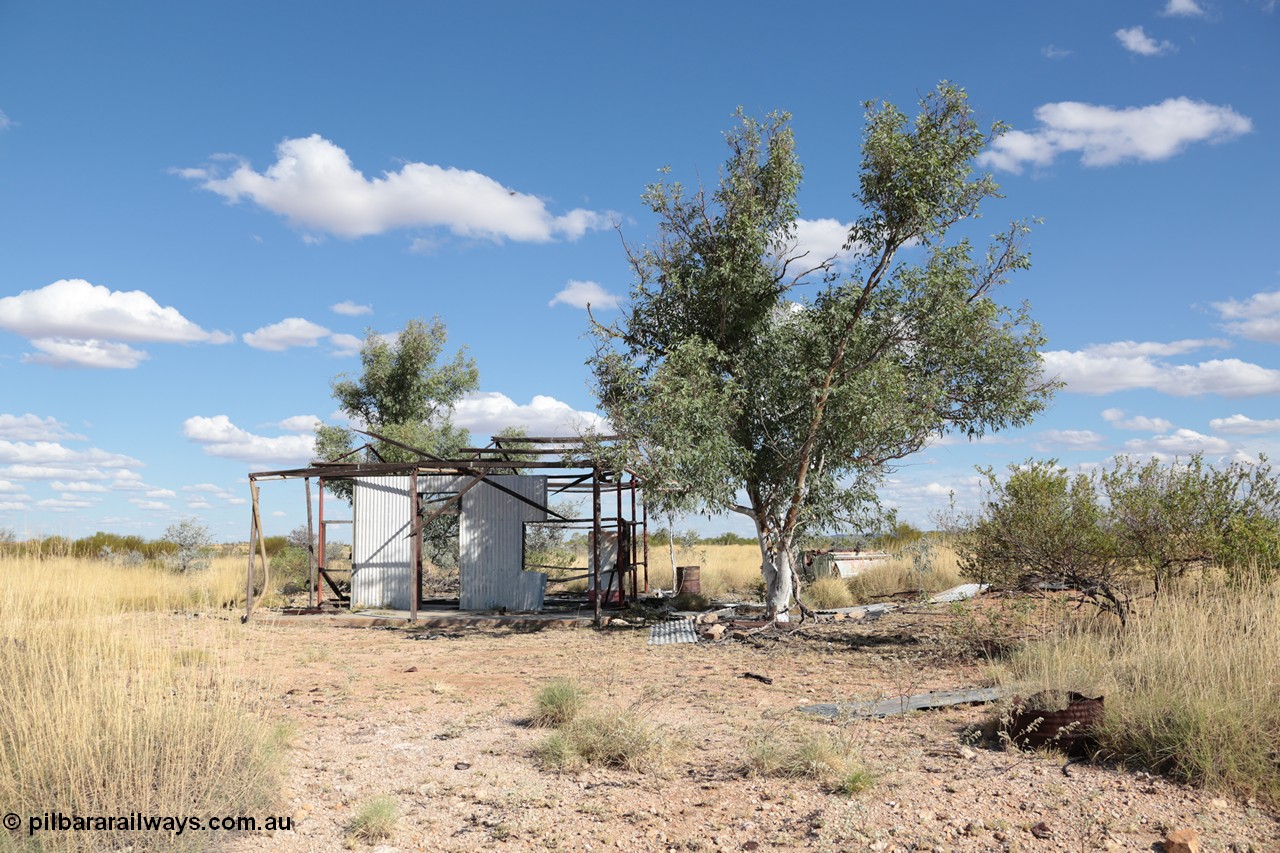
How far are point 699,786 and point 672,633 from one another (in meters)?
9.57

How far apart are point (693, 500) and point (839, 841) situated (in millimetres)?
10335

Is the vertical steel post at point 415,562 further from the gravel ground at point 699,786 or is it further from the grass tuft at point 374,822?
the grass tuft at point 374,822

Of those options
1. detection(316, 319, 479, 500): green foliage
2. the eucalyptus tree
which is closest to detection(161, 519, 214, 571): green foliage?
detection(316, 319, 479, 500): green foliage

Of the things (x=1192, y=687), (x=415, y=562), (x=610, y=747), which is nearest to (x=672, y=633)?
(x=415, y=562)

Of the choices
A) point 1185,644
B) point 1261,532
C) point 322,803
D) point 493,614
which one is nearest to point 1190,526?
point 1261,532

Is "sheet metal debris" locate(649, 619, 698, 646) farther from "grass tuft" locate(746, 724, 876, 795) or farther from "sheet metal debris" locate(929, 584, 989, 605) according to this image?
"grass tuft" locate(746, 724, 876, 795)

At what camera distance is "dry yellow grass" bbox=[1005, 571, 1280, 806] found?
21.0 feet

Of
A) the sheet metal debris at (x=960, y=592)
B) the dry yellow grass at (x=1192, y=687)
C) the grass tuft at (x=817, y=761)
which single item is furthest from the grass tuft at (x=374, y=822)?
the sheet metal debris at (x=960, y=592)

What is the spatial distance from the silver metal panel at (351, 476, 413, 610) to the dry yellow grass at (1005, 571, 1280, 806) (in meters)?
16.0

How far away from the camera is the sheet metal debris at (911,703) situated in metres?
8.91

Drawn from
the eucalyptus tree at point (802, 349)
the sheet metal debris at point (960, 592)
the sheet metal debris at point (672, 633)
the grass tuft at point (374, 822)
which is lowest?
the sheet metal debris at point (672, 633)

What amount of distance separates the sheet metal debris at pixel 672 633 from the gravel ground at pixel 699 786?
386cm

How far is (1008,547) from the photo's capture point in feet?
41.5

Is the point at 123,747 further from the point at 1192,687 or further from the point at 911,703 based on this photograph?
the point at 1192,687
